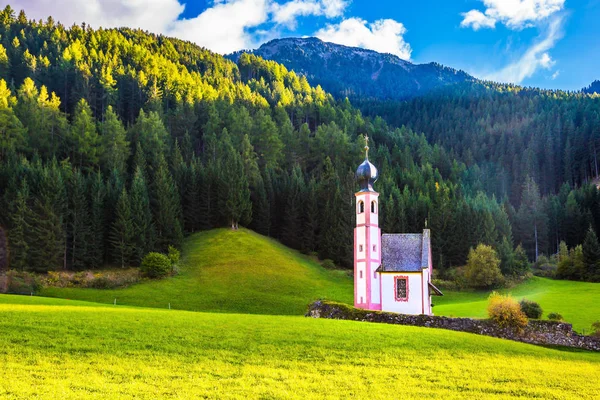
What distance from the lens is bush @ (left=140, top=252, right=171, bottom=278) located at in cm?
6378

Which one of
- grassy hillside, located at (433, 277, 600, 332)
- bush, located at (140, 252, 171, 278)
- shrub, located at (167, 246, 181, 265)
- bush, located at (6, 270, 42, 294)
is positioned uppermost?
shrub, located at (167, 246, 181, 265)

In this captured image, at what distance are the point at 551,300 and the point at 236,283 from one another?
1351 inches

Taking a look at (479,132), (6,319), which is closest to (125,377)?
(6,319)

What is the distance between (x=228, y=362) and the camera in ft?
72.1

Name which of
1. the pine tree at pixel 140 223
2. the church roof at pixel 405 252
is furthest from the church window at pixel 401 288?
the pine tree at pixel 140 223

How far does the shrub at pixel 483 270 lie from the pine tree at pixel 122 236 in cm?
4420

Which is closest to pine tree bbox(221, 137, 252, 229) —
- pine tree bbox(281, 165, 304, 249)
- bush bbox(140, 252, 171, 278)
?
pine tree bbox(281, 165, 304, 249)

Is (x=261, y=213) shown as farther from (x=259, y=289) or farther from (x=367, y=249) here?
(x=367, y=249)

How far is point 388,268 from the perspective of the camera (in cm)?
4741

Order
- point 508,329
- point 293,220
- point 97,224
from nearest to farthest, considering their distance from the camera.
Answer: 1. point 508,329
2. point 97,224
3. point 293,220

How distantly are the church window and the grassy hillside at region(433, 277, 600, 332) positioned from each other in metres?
4.63

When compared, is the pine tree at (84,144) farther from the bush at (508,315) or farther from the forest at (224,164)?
the bush at (508,315)

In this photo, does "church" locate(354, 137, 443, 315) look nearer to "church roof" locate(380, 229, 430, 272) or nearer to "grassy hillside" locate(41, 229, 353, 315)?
"church roof" locate(380, 229, 430, 272)

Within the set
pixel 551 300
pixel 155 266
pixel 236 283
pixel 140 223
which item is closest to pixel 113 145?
pixel 140 223
